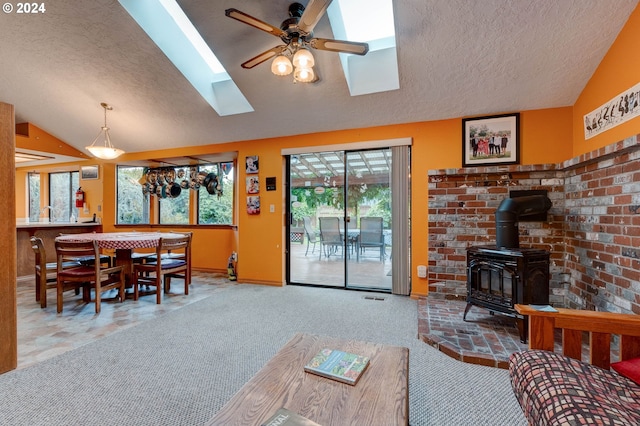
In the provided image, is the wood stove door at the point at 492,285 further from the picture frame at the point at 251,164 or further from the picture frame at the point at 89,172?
the picture frame at the point at 89,172

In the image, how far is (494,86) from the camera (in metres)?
2.93

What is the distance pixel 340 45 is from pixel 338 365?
2.19 metres

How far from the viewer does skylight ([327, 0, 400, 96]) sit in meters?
2.74

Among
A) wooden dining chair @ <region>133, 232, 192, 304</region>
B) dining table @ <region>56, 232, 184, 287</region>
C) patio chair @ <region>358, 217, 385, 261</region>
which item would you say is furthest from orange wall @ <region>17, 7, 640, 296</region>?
dining table @ <region>56, 232, 184, 287</region>

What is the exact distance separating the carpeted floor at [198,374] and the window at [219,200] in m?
2.66

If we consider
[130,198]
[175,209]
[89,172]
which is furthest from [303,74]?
[89,172]

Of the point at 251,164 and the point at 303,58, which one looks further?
the point at 251,164

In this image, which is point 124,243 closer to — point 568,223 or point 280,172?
point 280,172

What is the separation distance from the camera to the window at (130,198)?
5.98m

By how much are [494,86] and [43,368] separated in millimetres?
4571

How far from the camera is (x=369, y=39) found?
3.12 metres

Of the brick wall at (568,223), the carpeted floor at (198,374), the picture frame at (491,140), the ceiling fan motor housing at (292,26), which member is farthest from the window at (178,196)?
the picture frame at (491,140)

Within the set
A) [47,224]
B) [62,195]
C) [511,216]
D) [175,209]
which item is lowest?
[47,224]

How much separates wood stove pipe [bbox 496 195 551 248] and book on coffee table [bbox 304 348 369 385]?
76.2 inches
